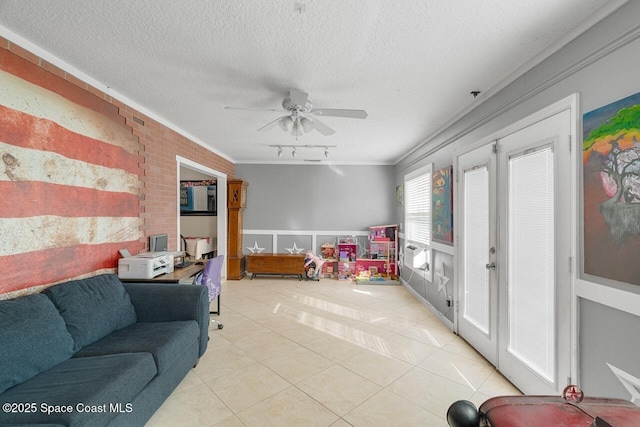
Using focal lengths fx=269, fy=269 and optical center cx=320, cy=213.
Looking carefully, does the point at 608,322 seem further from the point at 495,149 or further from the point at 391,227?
the point at 391,227

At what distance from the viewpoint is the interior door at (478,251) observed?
2518 mm

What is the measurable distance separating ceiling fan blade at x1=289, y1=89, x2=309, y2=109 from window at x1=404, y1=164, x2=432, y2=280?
7.94 feet

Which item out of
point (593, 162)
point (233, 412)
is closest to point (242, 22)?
point (593, 162)

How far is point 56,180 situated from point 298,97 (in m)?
2.08

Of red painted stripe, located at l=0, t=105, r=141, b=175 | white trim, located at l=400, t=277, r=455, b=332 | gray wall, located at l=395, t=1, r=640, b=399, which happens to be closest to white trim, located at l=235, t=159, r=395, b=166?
white trim, located at l=400, t=277, r=455, b=332

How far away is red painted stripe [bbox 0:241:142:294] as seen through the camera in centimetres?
182

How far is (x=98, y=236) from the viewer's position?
2.52m

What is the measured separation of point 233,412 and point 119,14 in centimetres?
270

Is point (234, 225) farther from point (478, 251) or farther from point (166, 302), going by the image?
point (478, 251)

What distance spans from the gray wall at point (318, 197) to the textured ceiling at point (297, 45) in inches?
126

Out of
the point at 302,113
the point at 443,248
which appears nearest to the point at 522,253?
the point at 443,248

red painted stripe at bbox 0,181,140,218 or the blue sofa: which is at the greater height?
red painted stripe at bbox 0,181,140,218

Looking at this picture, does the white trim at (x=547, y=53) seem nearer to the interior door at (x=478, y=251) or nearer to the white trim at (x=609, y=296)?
the interior door at (x=478, y=251)

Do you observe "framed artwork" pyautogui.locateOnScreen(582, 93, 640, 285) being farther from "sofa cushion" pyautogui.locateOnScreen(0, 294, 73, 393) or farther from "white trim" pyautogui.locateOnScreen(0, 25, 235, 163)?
"white trim" pyautogui.locateOnScreen(0, 25, 235, 163)
